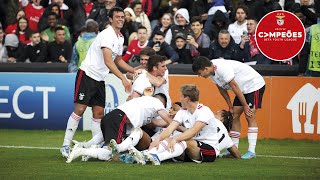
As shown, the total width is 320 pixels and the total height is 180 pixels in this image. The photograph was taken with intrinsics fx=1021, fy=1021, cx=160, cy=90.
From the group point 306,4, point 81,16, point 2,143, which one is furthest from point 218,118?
point 81,16

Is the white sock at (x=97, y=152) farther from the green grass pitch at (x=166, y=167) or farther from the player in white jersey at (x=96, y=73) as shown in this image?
the player in white jersey at (x=96, y=73)

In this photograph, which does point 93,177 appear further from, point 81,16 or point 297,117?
point 81,16

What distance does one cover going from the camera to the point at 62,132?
21.2 meters

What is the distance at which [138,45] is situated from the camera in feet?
74.1

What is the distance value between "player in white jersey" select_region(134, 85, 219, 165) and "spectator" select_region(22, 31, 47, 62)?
8.39m

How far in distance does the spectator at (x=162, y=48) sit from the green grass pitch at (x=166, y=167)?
395 cm

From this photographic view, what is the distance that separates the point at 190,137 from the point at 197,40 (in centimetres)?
778

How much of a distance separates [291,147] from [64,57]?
657 cm

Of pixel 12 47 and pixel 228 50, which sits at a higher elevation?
pixel 228 50

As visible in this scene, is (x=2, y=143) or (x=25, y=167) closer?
(x=25, y=167)

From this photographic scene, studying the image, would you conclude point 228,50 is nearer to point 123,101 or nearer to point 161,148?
point 123,101

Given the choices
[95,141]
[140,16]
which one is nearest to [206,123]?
[95,141]
